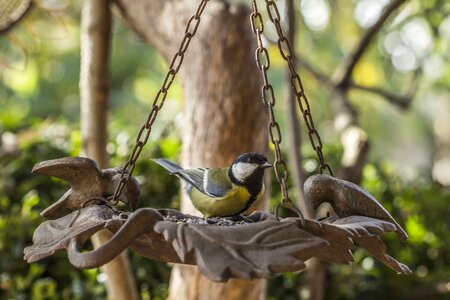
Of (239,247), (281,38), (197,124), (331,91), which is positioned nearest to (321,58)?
(331,91)

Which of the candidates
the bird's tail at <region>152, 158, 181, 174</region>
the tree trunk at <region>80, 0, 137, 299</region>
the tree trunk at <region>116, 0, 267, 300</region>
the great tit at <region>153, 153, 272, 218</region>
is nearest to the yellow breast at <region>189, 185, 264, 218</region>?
the great tit at <region>153, 153, 272, 218</region>

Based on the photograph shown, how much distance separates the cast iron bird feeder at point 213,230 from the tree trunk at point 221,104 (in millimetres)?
818

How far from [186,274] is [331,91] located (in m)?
1.58

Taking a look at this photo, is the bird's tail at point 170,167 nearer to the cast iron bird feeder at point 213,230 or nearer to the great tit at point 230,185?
the great tit at point 230,185

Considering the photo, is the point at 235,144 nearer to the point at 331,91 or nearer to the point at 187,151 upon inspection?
the point at 187,151

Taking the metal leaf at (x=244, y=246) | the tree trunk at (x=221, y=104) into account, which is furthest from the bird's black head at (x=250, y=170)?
the tree trunk at (x=221, y=104)

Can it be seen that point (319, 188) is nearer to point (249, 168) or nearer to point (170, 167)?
point (249, 168)

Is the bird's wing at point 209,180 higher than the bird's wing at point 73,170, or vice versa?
the bird's wing at point 73,170

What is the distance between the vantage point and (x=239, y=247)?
53.9 inches

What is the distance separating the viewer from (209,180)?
205cm

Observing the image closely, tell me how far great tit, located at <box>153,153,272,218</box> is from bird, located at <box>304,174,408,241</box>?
17cm

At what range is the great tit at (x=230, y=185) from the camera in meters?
1.95

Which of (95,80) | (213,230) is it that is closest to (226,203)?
(213,230)

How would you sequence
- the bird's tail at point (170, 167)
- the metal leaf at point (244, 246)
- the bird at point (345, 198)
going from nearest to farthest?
the metal leaf at point (244, 246) → the bird at point (345, 198) → the bird's tail at point (170, 167)
